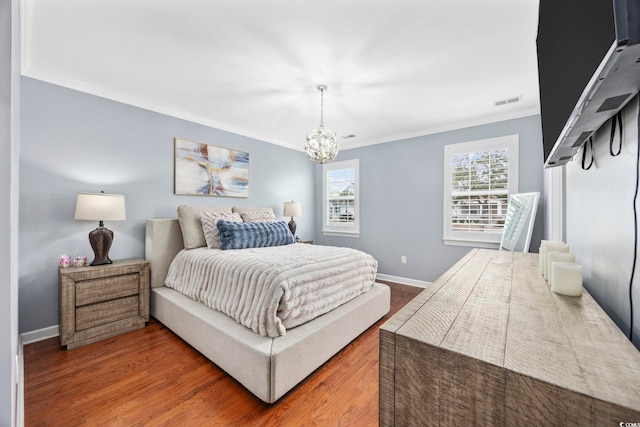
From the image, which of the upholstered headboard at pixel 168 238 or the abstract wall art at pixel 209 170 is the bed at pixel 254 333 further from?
the abstract wall art at pixel 209 170

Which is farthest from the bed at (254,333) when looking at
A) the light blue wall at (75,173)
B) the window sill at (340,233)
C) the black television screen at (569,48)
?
the window sill at (340,233)

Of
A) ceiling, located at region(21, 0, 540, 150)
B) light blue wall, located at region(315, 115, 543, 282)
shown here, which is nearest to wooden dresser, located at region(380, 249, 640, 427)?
ceiling, located at region(21, 0, 540, 150)

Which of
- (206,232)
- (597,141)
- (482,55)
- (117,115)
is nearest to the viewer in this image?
(597,141)

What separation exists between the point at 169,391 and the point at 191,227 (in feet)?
5.74

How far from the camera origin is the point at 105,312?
2.36 m

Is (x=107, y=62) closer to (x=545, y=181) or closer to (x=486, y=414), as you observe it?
(x=486, y=414)

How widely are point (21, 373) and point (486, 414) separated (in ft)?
9.31

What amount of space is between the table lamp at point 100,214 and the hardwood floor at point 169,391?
829 mm

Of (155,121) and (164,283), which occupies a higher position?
(155,121)

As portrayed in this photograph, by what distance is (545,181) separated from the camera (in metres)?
2.97

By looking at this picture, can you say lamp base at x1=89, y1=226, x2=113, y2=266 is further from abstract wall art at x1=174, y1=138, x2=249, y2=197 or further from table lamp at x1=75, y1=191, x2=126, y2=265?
abstract wall art at x1=174, y1=138, x2=249, y2=197

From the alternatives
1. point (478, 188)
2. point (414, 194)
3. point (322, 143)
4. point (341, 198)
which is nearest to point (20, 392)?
point (322, 143)

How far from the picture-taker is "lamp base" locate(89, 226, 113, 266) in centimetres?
246

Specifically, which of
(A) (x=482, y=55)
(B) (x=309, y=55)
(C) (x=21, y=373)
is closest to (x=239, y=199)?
(B) (x=309, y=55)
